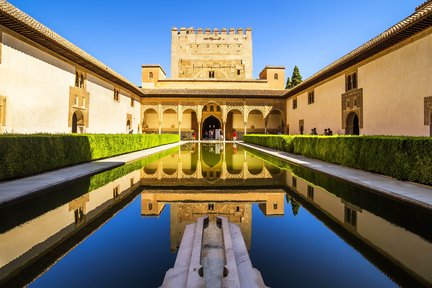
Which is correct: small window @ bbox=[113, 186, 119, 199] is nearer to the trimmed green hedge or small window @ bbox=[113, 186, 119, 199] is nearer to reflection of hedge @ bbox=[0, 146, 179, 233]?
reflection of hedge @ bbox=[0, 146, 179, 233]

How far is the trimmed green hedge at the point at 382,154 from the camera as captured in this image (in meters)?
6.18

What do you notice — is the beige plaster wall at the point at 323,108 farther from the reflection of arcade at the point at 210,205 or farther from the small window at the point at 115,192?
the small window at the point at 115,192

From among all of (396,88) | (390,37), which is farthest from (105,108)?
(396,88)

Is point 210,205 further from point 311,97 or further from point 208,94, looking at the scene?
point 208,94

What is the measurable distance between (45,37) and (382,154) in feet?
41.9

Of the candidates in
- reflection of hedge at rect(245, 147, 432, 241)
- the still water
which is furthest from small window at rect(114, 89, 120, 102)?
reflection of hedge at rect(245, 147, 432, 241)

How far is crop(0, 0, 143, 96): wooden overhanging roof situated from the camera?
9500mm

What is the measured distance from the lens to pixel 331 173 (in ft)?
24.9

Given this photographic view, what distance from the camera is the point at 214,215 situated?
4.09m

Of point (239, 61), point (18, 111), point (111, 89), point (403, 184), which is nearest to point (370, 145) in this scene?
point (403, 184)

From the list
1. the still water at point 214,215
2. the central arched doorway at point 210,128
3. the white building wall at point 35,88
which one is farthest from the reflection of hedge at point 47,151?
the central arched doorway at point 210,128

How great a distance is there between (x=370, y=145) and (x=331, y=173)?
5.13 feet

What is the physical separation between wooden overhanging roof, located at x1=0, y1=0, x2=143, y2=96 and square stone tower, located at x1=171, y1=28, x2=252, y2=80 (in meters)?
22.0

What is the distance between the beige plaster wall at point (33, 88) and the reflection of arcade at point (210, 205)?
27.3 ft
